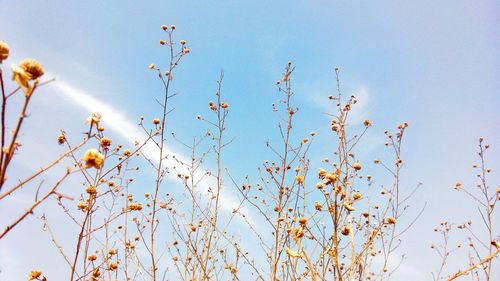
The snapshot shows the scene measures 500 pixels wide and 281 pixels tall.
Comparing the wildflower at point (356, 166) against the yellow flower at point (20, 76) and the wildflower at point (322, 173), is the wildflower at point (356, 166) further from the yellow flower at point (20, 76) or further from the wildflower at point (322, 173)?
the yellow flower at point (20, 76)

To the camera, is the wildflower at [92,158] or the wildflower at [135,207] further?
the wildflower at [135,207]

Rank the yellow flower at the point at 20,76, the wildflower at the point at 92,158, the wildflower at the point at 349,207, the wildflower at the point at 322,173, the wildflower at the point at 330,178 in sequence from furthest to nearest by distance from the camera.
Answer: the wildflower at the point at 322,173 → the wildflower at the point at 330,178 → the wildflower at the point at 349,207 → the wildflower at the point at 92,158 → the yellow flower at the point at 20,76

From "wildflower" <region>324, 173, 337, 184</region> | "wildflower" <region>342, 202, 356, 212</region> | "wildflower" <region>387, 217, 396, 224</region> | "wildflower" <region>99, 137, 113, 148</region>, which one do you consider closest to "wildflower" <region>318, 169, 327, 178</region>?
"wildflower" <region>324, 173, 337, 184</region>

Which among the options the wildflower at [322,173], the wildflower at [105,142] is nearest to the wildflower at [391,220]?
the wildflower at [322,173]

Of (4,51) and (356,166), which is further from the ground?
(356,166)

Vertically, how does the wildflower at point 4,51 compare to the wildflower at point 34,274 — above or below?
below

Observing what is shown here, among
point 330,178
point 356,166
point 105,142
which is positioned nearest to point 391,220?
point 356,166

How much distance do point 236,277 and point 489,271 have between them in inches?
115

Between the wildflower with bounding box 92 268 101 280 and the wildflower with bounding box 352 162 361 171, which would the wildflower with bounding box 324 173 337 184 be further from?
the wildflower with bounding box 92 268 101 280

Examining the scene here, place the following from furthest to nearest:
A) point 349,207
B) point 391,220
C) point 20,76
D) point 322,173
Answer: point 391,220, point 322,173, point 349,207, point 20,76

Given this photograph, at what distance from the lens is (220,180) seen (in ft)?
13.7

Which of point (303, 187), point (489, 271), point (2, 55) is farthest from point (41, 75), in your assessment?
point (489, 271)

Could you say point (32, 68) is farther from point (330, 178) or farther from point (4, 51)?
point (330, 178)

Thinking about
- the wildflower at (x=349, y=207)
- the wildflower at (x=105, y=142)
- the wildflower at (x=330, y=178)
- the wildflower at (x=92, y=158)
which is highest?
the wildflower at (x=105, y=142)
